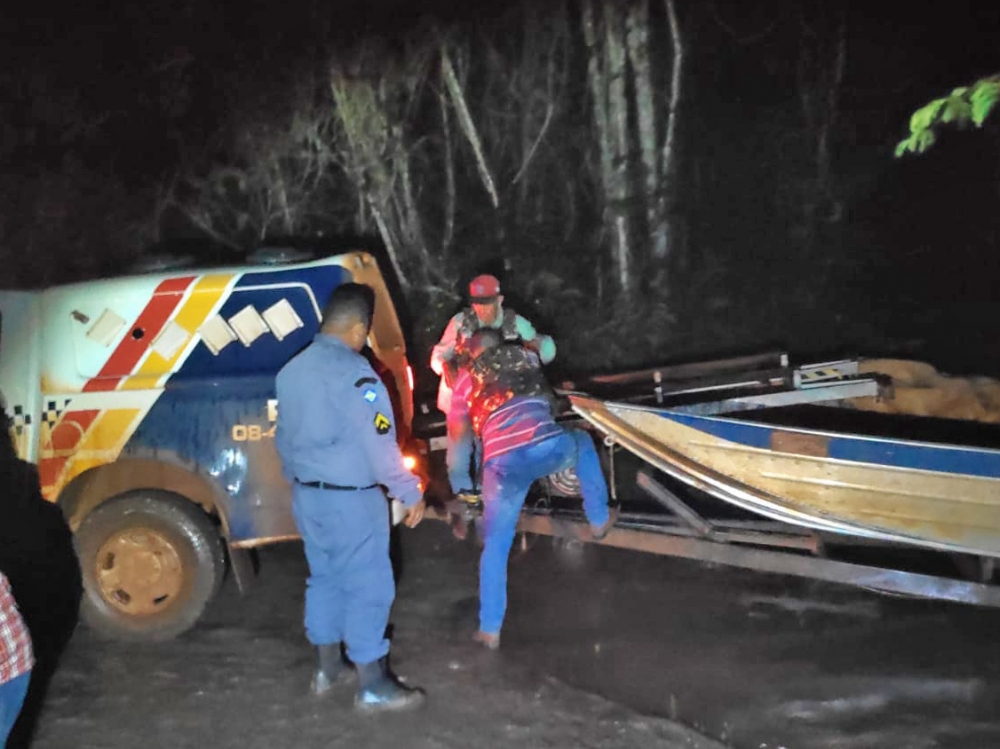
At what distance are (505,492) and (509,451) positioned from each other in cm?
22

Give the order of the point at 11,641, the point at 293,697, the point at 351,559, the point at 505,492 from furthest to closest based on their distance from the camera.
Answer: the point at 505,492
the point at 293,697
the point at 351,559
the point at 11,641

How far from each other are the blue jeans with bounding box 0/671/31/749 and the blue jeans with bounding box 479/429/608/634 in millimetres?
2357

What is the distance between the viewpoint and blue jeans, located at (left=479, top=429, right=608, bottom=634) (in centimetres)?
484

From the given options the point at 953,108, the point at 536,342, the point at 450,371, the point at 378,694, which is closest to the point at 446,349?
the point at 450,371

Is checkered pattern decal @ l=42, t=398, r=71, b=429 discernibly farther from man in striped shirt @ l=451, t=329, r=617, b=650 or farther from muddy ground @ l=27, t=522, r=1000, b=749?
man in striped shirt @ l=451, t=329, r=617, b=650

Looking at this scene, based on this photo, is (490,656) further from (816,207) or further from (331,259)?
(816,207)

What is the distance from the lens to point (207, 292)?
5137mm

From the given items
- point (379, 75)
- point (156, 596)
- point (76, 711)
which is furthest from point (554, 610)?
point (379, 75)

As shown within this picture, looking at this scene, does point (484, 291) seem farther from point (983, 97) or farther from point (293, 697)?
point (983, 97)

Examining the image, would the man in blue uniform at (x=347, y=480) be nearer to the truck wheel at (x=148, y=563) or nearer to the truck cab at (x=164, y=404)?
the truck cab at (x=164, y=404)

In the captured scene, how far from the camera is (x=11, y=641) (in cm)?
291

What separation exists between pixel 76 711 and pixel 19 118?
341 inches

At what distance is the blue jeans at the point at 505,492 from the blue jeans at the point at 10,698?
7.73ft

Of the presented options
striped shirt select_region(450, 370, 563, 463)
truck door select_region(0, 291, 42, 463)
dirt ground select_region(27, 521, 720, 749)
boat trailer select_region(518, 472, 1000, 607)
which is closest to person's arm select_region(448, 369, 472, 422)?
striped shirt select_region(450, 370, 563, 463)
